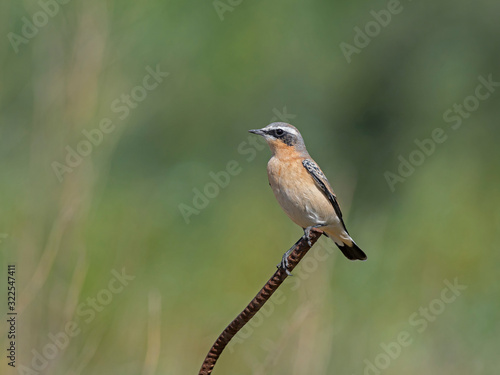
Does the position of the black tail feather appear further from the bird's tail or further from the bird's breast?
the bird's breast

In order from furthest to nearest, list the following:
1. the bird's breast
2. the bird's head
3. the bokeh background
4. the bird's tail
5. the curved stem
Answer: the bird's tail → the bird's head → the bird's breast → the bokeh background → the curved stem

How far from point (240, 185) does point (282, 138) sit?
2.82m

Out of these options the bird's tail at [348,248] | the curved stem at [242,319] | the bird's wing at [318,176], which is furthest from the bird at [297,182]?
the curved stem at [242,319]

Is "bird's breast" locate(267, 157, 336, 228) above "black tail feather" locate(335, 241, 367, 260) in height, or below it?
above

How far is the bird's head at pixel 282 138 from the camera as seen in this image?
4.47 m

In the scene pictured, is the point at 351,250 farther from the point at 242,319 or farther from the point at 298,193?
the point at 242,319

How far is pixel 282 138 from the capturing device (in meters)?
4.49

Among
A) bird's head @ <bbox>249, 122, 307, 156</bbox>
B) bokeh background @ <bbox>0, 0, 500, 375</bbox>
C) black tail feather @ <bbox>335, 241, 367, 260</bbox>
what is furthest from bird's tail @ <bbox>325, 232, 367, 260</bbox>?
bird's head @ <bbox>249, 122, 307, 156</bbox>

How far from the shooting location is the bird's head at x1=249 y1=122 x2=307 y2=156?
4473mm

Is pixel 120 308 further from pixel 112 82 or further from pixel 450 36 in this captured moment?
pixel 450 36

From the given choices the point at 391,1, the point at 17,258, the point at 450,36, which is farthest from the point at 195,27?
the point at 17,258

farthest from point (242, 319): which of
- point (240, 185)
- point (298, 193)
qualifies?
point (240, 185)

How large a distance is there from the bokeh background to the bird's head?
46cm

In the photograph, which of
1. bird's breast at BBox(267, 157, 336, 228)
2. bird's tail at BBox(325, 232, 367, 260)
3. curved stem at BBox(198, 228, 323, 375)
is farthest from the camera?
bird's tail at BBox(325, 232, 367, 260)
